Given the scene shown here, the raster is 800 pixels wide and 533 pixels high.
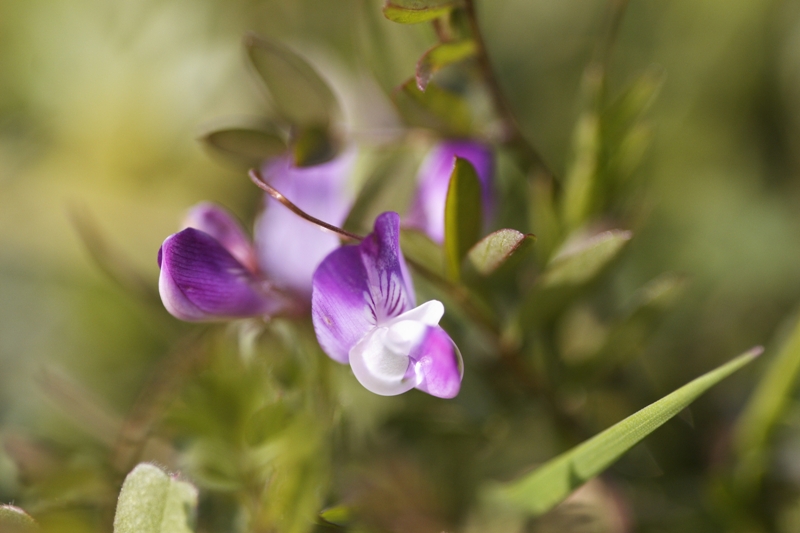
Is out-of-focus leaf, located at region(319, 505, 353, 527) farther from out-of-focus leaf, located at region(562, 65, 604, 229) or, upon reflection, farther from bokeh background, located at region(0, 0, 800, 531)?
bokeh background, located at region(0, 0, 800, 531)

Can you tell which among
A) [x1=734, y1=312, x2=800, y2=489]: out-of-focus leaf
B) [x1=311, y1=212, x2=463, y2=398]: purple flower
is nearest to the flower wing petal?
[x1=311, y1=212, x2=463, y2=398]: purple flower

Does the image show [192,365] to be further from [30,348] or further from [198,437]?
[30,348]

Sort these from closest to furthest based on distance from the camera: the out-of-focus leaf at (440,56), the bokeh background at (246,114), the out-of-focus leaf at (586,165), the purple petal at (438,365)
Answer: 1. the purple petal at (438,365)
2. the out-of-focus leaf at (440,56)
3. the out-of-focus leaf at (586,165)
4. the bokeh background at (246,114)

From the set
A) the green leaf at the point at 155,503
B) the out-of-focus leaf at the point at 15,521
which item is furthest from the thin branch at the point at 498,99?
the out-of-focus leaf at the point at 15,521

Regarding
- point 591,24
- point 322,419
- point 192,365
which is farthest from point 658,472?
point 591,24

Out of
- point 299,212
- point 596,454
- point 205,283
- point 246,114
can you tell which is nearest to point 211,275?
point 205,283

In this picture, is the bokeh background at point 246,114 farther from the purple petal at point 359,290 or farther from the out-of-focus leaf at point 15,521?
the purple petal at point 359,290

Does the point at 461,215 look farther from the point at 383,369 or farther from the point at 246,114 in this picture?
the point at 246,114

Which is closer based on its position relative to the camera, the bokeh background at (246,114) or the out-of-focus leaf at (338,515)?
the out-of-focus leaf at (338,515)

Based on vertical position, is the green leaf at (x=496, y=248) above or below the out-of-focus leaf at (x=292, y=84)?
below
